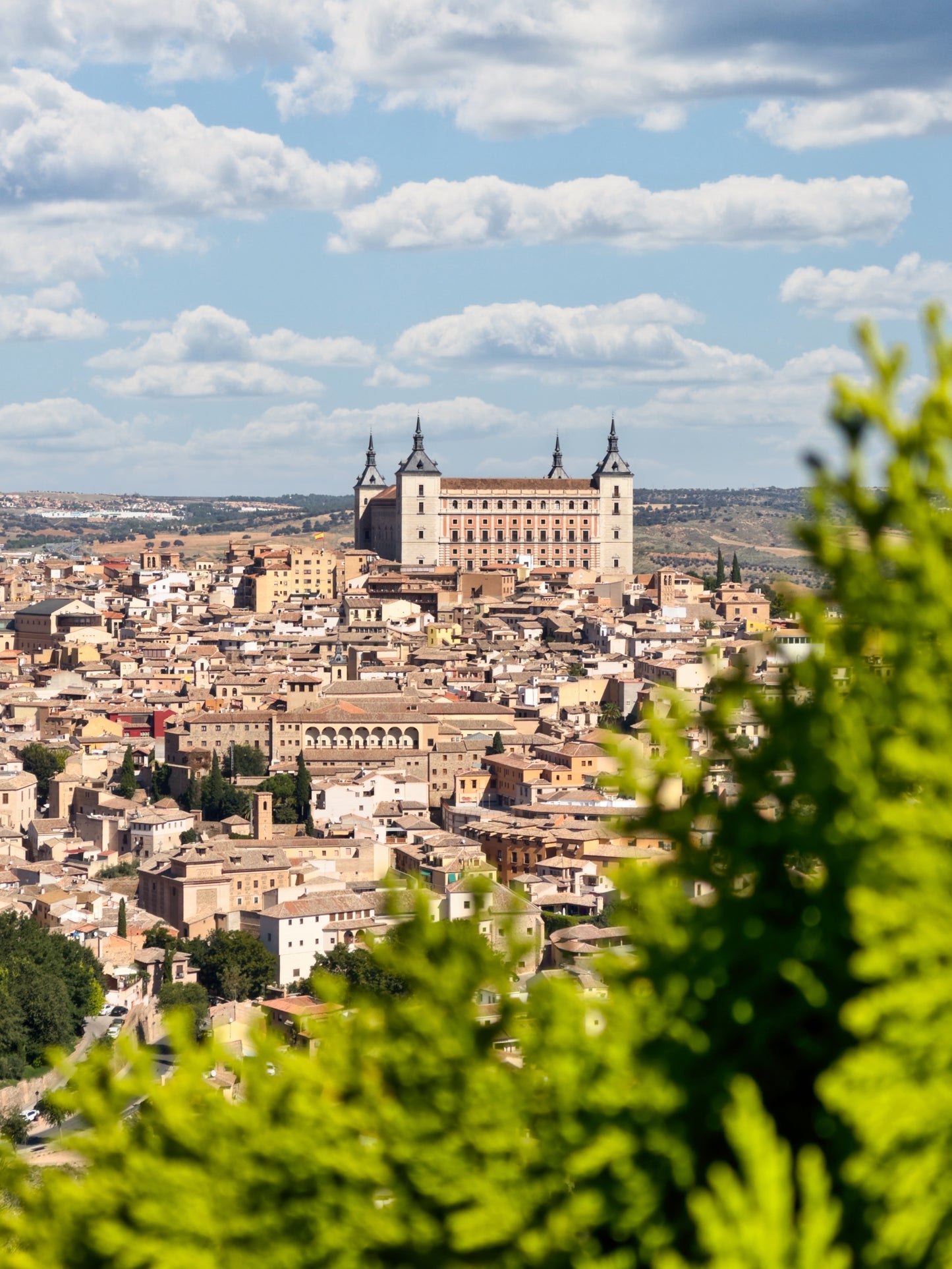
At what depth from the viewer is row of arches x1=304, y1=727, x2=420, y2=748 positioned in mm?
41188

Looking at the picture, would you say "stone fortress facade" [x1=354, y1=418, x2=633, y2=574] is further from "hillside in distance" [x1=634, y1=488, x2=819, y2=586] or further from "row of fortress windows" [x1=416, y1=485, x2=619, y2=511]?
"hillside in distance" [x1=634, y1=488, x2=819, y2=586]

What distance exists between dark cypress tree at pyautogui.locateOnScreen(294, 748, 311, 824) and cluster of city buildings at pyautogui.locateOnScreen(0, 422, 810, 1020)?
0.14 metres

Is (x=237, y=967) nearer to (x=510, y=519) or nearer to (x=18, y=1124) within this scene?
(x=18, y=1124)

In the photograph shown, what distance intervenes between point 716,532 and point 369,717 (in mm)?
80925

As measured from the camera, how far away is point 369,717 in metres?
41.8

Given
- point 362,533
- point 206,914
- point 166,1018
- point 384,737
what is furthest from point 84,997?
point 362,533

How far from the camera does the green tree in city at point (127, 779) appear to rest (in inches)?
1521

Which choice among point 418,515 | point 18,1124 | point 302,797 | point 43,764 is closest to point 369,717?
point 302,797

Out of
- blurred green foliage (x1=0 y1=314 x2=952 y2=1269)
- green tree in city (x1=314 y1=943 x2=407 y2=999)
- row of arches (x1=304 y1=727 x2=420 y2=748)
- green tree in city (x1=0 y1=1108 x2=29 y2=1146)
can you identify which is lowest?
green tree in city (x1=0 y1=1108 x2=29 y2=1146)

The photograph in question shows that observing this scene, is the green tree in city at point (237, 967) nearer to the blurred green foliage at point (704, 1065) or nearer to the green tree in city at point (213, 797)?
the green tree in city at point (213, 797)

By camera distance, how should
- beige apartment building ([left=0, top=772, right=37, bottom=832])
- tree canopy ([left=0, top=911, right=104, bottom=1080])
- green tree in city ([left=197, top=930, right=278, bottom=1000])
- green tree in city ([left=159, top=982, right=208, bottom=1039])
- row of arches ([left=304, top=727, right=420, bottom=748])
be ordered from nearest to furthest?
tree canopy ([left=0, top=911, right=104, bottom=1080]) < green tree in city ([left=159, top=982, right=208, bottom=1039]) < green tree in city ([left=197, top=930, right=278, bottom=1000]) < beige apartment building ([left=0, top=772, right=37, bottom=832]) < row of arches ([left=304, top=727, right=420, bottom=748])

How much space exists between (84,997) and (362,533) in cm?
5404

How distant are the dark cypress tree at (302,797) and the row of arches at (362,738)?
3587 millimetres

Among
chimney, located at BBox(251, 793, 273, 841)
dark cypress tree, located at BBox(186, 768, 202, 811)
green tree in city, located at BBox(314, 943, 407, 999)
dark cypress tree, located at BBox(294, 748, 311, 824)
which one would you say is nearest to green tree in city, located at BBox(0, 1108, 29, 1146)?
green tree in city, located at BBox(314, 943, 407, 999)
